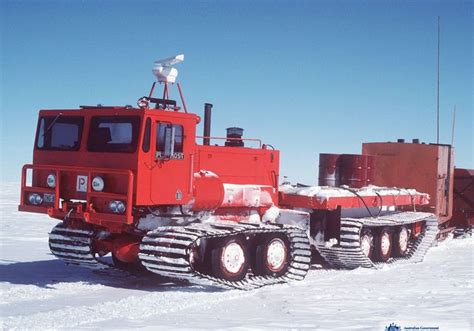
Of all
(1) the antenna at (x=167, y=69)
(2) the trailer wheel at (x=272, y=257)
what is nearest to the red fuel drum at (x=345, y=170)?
(2) the trailer wheel at (x=272, y=257)

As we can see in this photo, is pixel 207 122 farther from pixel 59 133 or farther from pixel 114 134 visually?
pixel 59 133

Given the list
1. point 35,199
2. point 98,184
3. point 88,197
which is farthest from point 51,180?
point 98,184

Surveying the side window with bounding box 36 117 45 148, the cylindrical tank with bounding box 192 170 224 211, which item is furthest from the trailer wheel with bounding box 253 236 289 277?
the side window with bounding box 36 117 45 148

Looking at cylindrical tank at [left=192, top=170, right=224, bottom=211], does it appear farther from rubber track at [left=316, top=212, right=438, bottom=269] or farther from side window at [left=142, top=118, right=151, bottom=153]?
rubber track at [left=316, top=212, right=438, bottom=269]

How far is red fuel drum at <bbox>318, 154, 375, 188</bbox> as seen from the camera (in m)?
16.1

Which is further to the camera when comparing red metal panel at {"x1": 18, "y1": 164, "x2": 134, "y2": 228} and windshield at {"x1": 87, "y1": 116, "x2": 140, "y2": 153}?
windshield at {"x1": 87, "y1": 116, "x2": 140, "y2": 153}

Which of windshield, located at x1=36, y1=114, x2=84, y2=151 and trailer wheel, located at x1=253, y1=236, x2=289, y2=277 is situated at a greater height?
windshield, located at x1=36, y1=114, x2=84, y2=151

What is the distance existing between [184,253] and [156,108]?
2532mm

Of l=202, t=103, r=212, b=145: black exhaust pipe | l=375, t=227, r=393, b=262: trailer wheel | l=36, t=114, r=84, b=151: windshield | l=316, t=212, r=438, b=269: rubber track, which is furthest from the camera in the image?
l=375, t=227, r=393, b=262: trailer wheel

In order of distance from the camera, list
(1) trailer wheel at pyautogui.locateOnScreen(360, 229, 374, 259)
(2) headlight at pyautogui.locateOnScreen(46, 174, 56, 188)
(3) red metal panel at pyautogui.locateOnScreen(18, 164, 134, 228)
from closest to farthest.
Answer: (3) red metal panel at pyautogui.locateOnScreen(18, 164, 134, 228)
(2) headlight at pyautogui.locateOnScreen(46, 174, 56, 188)
(1) trailer wheel at pyautogui.locateOnScreen(360, 229, 374, 259)

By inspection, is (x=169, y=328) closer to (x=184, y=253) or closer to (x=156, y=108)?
(x=184, y=253)

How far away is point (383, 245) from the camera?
606 inches

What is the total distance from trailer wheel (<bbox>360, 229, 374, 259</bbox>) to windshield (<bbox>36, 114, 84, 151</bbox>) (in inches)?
270

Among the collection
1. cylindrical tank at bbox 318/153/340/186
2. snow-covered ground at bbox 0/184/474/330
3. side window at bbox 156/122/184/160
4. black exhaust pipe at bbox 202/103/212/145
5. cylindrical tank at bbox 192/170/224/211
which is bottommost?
snow-covered ground at bbox 0/184/474/330
